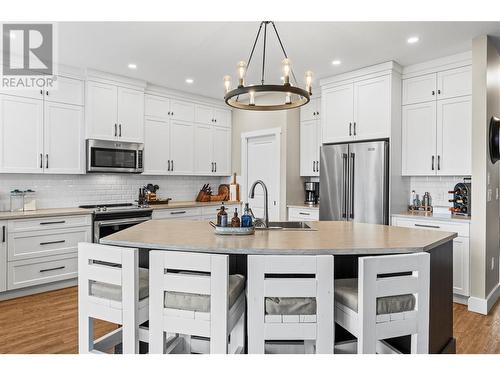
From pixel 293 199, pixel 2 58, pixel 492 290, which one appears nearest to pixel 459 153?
pixel 492 290

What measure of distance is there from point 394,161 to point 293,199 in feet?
5.61

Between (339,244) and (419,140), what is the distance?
107 inches

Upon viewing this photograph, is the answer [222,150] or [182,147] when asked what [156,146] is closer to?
[182,147]

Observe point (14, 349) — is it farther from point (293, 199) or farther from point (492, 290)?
Result: point (492, 290)

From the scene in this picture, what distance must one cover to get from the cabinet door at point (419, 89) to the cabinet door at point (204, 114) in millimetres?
3067

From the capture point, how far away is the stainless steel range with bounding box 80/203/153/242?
4094 mm

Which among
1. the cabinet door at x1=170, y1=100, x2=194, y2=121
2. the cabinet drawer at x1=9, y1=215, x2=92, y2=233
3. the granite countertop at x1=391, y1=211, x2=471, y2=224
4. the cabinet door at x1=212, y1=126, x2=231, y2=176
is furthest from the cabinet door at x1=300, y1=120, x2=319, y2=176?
the cabinet drawer at x1=9, y1=215, x2=92, y2=233

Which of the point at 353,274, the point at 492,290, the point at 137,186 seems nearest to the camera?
the point at 353,274

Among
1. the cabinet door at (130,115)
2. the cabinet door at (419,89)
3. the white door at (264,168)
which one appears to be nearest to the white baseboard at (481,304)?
the cabinet door at (419,89)

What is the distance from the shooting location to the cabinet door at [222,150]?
5.93 metres

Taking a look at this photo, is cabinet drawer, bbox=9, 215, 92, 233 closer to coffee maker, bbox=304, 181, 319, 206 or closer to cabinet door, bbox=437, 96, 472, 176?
coffee maker, bbox=304, 181, 319, 206

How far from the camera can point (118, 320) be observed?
183 centimetres

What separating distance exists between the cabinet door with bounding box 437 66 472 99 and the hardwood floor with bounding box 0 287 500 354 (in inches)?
89.3

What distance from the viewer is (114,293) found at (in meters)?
1.87
